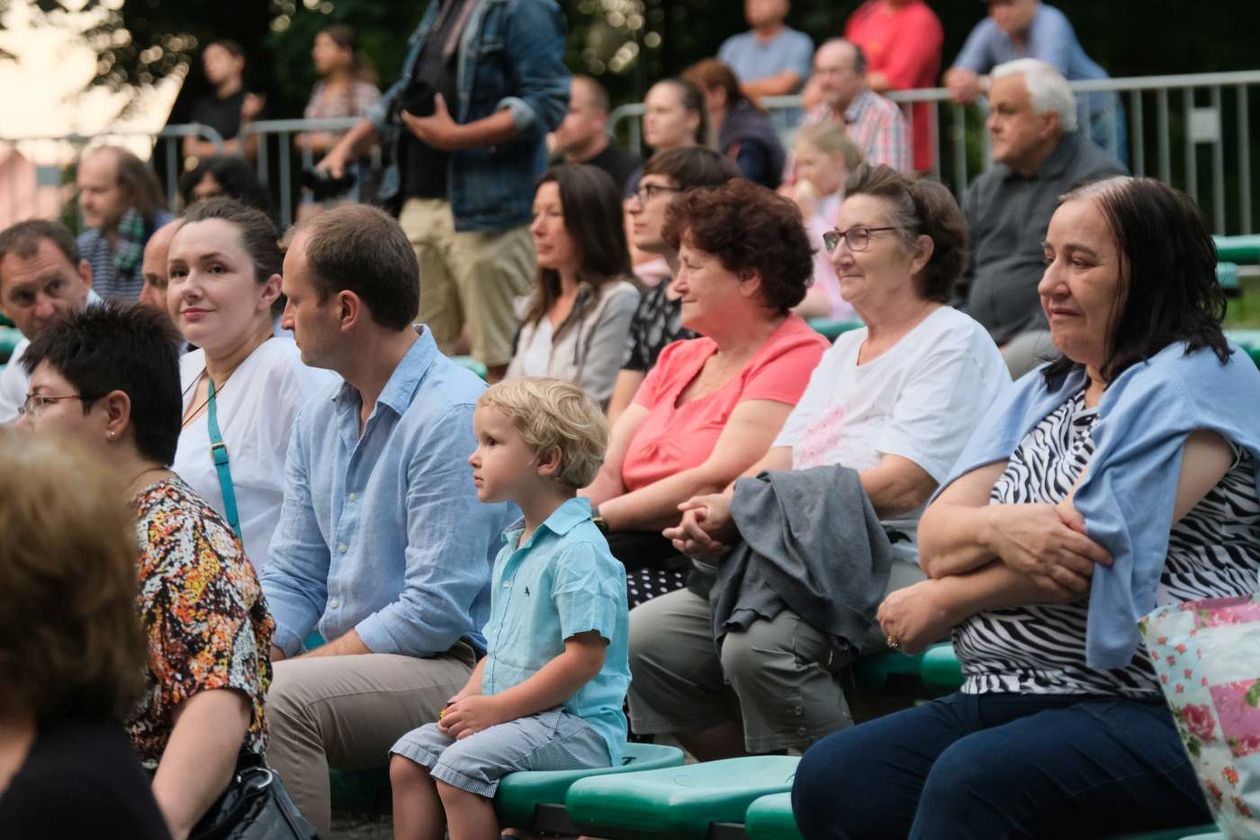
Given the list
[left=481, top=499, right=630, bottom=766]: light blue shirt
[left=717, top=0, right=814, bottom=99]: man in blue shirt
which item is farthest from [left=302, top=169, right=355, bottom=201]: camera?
[left=481, top=499, right=630, bottom=766]: light blue shirt

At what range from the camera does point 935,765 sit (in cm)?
312

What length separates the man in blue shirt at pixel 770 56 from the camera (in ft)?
33.9

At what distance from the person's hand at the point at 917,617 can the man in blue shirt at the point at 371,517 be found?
0.96 meters

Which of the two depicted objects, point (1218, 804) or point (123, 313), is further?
point (123, 313)

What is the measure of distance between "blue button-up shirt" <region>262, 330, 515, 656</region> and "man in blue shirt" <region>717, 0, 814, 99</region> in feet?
20.8

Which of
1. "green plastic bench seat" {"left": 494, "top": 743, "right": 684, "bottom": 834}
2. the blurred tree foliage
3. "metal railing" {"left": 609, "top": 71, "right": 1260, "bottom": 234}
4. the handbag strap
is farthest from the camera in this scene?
the blurred tree foliage

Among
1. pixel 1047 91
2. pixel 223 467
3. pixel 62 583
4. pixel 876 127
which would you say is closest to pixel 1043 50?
pixel 876 127

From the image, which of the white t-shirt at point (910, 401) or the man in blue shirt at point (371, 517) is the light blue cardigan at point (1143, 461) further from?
the man in blue shirt at point (371, 517)

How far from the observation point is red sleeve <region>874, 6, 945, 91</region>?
9859 millimetres

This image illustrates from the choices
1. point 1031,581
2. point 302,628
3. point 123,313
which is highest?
point 123,313

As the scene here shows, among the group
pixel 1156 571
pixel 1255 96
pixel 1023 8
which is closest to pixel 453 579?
pixel 1156 571

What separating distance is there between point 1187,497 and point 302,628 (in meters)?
2.05

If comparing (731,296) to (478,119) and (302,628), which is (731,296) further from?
(478,119)

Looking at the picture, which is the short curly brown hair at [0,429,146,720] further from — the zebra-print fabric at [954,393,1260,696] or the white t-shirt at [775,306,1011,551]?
the white t-shirt at [775,306,1011,551]
